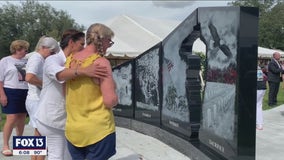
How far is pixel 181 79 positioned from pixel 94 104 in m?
3.68

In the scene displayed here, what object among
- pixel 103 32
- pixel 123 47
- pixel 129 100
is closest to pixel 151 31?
pixel 123 47

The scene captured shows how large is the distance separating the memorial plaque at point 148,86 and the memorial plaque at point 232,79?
2.41 metres

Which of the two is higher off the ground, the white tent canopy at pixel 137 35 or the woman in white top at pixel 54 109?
the white tent canopy at pixel 137 35

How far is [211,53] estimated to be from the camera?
5.37 metres

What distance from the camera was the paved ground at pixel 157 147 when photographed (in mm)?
6266

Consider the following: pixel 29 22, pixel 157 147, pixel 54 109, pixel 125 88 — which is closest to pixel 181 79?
pixel 157 147

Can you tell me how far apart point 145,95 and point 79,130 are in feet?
16.8

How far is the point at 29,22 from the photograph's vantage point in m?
63.8

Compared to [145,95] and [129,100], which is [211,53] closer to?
[145,95]

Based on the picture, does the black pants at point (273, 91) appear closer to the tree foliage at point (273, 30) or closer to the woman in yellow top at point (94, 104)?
the woman in yellow top at point (94, 104)

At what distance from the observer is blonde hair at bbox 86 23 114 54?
3164mm

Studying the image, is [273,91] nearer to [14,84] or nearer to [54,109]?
[14,84]

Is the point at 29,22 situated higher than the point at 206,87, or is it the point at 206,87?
the point at 29,22

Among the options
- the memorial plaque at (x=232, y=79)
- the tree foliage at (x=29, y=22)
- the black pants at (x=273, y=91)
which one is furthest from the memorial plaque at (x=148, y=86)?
the tree foliage at (x=29, y=22)
